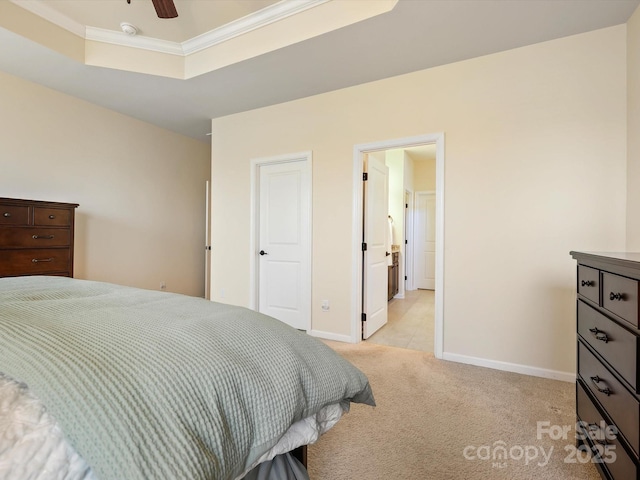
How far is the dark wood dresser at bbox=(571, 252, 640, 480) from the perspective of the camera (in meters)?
0.95

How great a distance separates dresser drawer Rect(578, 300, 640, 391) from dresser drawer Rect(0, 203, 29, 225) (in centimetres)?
399

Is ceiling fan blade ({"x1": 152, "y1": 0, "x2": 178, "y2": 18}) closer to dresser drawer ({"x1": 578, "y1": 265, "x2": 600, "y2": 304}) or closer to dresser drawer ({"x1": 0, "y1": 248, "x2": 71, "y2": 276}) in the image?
dresser drawer ({"x1": 0, "y1": 248, "x2": 71, "y2": 276})

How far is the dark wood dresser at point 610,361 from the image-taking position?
0.95 metres

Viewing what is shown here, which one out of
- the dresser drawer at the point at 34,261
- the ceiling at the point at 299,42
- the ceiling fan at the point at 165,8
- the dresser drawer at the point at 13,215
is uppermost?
the ceiling at the point at 299,42

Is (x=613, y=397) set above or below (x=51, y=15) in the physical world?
below

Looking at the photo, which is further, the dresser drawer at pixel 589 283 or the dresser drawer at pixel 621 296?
the dresser drawer at pixel 589 283

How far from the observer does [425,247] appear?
21.1 feet

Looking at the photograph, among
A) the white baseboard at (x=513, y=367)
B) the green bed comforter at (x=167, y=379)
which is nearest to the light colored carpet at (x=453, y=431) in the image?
the white baseboard at (x=513, y=367)

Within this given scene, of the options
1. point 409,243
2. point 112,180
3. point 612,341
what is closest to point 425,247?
point 409,243

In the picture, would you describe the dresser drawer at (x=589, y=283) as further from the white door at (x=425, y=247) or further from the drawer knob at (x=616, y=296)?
the white door at (x=425, y=247)

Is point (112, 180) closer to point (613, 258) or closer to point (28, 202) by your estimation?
point (28, 202)

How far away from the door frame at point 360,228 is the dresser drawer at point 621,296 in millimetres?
1473

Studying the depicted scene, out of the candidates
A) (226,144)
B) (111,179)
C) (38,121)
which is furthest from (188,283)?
(38,121)

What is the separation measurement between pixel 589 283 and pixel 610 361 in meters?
0.34
